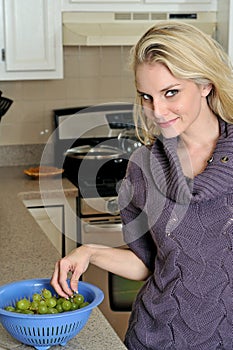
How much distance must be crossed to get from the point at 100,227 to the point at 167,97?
1.80 metres

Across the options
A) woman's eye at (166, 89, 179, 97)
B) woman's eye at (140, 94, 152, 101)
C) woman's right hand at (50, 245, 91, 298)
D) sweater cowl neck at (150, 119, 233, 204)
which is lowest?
woman's right hand at (50, 245, 91, 298)

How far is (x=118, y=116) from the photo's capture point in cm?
390

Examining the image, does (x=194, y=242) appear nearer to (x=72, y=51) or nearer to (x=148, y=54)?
(x=148, y=54)

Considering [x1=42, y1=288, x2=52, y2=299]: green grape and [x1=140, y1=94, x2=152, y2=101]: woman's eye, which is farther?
[x1=140, y1=94, x2=152, y2=101]: woman's eye

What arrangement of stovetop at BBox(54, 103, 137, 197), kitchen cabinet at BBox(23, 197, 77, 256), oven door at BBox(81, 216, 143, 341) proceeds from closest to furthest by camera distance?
oven door at BBox(81, 216, 143, 341) → kitchen cabinet at BBox(23, 197, 77, 256) → stovetop at BBox(54, 103, 137, 197)

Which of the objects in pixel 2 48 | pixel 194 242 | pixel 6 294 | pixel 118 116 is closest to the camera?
pixel 6 294

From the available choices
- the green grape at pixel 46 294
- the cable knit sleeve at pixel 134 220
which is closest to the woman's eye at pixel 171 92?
the cable knit sleeve at pixel 134 220

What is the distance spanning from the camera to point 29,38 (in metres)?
3.52

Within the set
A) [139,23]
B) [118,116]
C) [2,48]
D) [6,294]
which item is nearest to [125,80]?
[118,116]

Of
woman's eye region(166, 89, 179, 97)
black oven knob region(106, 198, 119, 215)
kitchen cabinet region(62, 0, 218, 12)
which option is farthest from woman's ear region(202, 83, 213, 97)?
kitchen cabinet region(62, 0, 218, 12)

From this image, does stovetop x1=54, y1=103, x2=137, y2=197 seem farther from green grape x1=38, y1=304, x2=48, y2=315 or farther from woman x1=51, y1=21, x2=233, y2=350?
green grape x1=38, y1=304, x2=48, y2=315

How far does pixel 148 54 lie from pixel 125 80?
2.43 metres

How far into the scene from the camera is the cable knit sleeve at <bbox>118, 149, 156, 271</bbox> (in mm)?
1835

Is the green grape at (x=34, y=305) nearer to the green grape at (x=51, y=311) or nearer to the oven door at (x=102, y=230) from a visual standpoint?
the green grape at (x=51, y=311)
